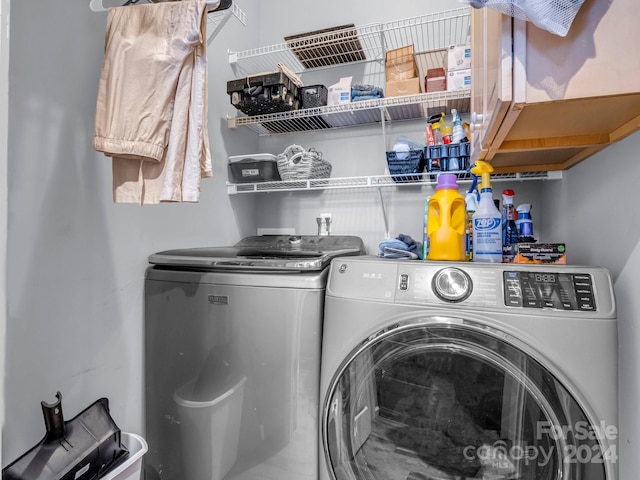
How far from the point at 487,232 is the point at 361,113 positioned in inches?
39.4

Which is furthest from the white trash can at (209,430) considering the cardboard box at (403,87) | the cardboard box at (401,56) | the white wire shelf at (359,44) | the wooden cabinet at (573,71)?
the white wire shelf at (359,44)

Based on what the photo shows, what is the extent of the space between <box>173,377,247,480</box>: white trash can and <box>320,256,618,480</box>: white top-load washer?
0.33m

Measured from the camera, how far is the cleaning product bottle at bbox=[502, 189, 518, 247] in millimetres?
1401

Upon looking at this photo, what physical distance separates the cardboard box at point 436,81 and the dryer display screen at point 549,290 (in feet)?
3.41

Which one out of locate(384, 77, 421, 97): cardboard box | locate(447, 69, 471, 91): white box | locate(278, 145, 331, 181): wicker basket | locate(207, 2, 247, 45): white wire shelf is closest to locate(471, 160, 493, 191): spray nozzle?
locate(447, 69, 471, 91): white box

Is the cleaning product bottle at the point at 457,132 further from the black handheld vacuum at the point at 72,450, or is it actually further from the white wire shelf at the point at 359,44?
the black handheld vacuum at the point at 72,450

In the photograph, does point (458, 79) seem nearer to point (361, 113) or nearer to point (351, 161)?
point (361, 113)

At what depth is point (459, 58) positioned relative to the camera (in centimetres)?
155

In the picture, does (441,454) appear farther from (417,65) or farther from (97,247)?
(417,65)

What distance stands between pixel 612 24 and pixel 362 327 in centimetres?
92

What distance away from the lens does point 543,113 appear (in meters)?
0.81

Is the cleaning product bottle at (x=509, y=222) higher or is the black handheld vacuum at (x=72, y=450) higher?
the cleaning product bottle at (x=509, y=222)

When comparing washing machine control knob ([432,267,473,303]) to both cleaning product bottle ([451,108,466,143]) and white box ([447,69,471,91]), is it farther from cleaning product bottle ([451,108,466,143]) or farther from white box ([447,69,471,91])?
white box ([447,69,471,91])

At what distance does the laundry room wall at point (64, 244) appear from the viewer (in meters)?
0.99
